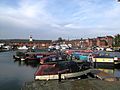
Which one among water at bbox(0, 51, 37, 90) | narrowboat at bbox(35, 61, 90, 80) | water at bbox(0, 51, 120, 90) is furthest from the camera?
water at bbox(0, 51, 120, 90)

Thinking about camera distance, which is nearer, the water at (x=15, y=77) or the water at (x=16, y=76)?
the water at (x=15, y=77)

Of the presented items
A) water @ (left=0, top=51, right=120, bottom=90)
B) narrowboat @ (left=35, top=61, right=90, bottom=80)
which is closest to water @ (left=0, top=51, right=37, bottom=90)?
water @ (left=0, top=51, right=120, bottom=90)

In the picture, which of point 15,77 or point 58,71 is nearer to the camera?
point 58,71

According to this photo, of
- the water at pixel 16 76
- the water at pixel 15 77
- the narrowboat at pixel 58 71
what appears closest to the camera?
the narrowboat at pixel 58 71

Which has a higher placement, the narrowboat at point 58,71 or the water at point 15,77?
the narrowboat at point 58,71

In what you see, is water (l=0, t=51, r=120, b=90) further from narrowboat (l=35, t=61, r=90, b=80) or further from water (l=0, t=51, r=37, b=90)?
narrowboat (l=35, t=61, r=90, b=80)

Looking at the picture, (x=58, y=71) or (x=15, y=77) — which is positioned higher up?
(x=58, y=71)

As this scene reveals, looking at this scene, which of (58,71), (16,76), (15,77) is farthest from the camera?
(16,76)

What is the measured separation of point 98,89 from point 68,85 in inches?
134

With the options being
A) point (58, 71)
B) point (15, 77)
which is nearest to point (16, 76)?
point (15, 77)

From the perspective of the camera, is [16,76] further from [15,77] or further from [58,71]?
[58,71]

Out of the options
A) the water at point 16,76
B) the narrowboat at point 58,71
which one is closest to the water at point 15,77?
the water at point 16,76

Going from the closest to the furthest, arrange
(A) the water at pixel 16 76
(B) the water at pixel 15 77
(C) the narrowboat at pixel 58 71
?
(C) the narrowboat at pixel 58 71 < (B) the water at pixel 15 77 < (A) the water at pixel 16 76

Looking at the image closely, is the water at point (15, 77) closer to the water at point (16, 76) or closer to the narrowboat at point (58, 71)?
the water at point (16, 76)
